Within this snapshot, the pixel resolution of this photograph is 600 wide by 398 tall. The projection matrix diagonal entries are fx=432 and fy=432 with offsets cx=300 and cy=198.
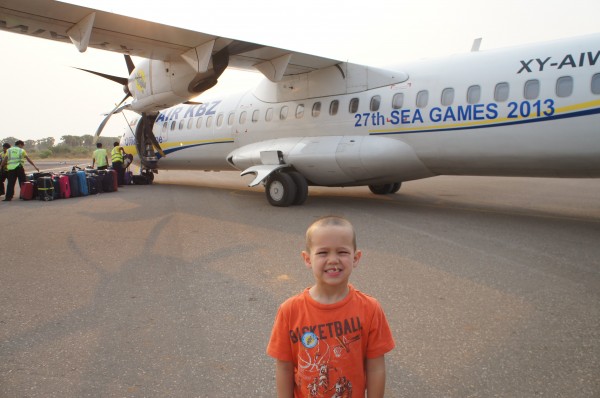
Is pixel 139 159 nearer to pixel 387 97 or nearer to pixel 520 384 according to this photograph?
pixel 387 97

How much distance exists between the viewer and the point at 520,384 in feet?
8.59

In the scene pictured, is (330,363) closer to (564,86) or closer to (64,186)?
(564,86)

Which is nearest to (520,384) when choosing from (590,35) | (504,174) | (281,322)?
(281,322)

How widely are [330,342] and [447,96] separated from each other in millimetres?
7154

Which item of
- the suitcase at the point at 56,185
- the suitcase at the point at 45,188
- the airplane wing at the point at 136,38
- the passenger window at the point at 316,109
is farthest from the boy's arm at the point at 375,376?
the suitcase at the point at 56,185

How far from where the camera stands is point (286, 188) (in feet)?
31.3

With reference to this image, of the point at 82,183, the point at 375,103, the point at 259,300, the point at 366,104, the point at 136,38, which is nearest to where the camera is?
the point at 259,300

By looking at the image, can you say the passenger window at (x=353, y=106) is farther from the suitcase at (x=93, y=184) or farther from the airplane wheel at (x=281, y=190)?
the suitcase at (x=93, y=184)

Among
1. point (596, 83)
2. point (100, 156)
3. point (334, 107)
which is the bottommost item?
point (100, 156)

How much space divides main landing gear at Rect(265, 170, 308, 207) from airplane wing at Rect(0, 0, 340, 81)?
2147mm

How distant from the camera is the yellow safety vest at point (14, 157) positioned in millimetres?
12031

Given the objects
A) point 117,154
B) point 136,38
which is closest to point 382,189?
point 136,38

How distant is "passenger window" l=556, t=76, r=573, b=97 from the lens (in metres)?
6.65

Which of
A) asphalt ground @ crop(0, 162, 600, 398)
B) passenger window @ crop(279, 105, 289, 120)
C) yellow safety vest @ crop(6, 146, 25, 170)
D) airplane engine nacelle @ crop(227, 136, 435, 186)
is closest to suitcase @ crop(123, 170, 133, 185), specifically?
yellow safety vest @ crop(6, 146, 25, 170)
